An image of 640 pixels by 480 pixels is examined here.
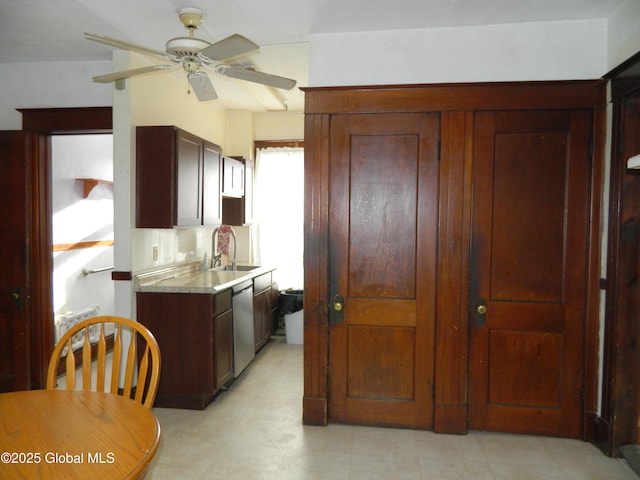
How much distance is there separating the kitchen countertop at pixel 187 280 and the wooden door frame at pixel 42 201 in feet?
2.82

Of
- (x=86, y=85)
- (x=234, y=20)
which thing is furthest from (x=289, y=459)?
(x=86, y=85)

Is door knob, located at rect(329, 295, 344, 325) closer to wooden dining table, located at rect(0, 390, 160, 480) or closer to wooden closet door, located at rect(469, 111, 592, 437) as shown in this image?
wooden closet door, located at rect(469, 111, 592, 437)

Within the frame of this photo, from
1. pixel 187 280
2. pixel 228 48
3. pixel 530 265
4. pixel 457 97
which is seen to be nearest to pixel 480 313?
pixel 530 265

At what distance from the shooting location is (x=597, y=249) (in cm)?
278

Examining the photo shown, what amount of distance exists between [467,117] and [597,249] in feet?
3.82

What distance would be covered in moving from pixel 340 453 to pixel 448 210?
5.41 ft

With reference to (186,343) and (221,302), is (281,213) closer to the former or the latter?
(221,302)

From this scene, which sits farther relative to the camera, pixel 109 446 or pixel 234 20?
pixel 234 20

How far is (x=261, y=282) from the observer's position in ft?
14.6

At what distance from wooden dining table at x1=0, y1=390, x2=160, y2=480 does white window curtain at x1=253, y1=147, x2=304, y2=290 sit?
3.62m

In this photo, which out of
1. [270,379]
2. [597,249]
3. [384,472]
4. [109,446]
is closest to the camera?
[109,446]

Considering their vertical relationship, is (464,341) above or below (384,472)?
above

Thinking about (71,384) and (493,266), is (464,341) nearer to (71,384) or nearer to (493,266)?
(493,266)

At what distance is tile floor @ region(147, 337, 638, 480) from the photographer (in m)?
2.43
